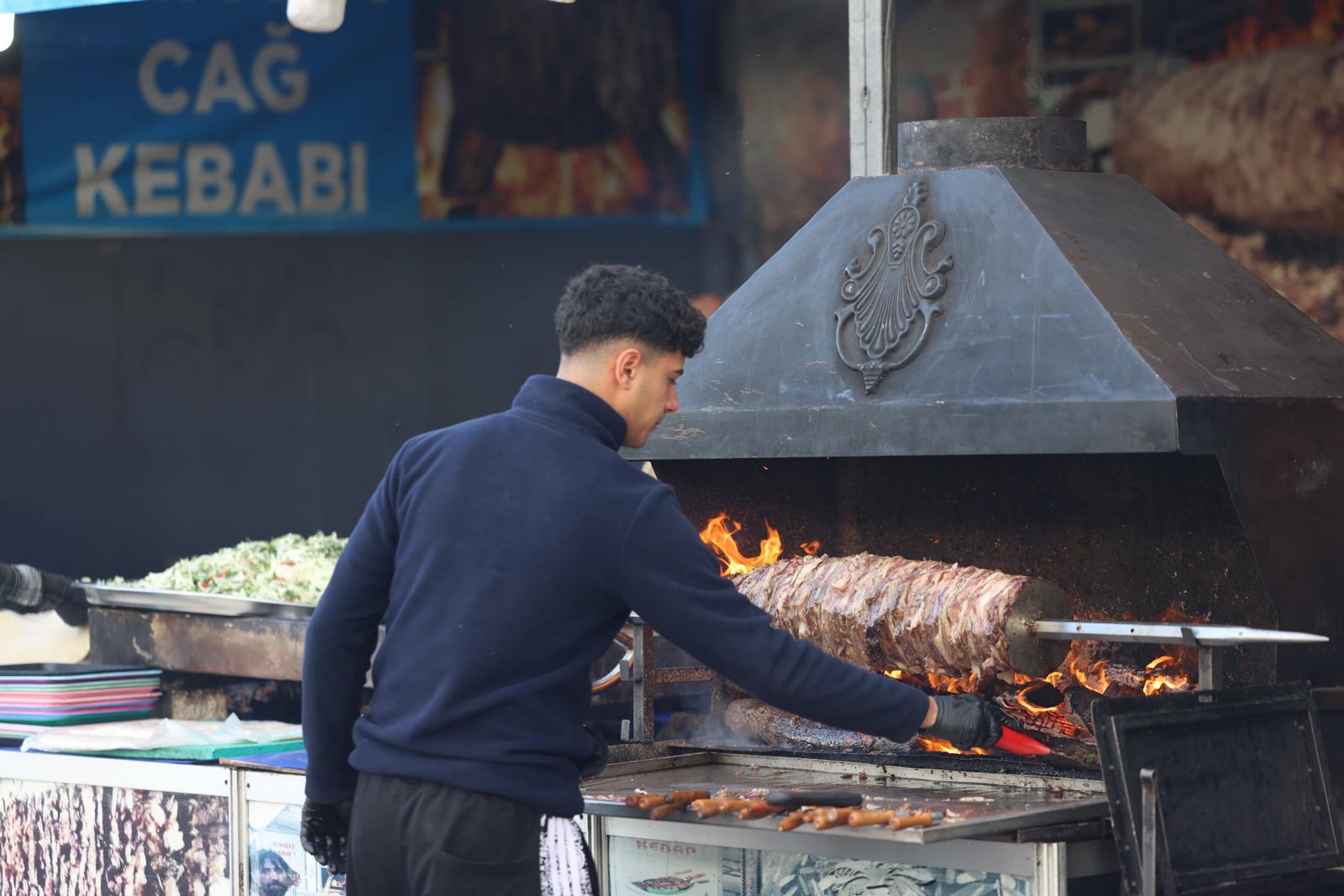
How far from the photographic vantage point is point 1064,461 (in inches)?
190

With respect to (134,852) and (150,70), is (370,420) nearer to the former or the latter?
(150,70)

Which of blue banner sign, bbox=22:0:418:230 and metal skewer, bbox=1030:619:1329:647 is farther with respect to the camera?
blue banner sign, bbox=22:0:418:230

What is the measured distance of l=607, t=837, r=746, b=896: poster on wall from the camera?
155 inches

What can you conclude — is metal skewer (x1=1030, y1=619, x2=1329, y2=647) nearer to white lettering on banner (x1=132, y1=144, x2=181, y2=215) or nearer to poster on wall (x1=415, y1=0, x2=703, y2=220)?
poster on wall (x1=415, y1=0, x2=703, y2=220)

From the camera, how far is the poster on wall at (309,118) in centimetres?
812

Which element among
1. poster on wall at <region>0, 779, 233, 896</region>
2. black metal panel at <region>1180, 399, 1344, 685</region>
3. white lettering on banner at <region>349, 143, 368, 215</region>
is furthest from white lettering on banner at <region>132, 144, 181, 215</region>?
black metal panel at <region>1180, 399, 1344, 685</region>

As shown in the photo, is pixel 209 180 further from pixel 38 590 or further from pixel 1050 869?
pixel 1050 869

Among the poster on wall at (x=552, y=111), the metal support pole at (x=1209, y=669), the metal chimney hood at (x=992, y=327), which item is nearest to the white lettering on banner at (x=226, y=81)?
the poster on wall at (x=552, y=111)

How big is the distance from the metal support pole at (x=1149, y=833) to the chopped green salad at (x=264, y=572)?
3.43 m

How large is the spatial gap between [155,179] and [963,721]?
585 centimetres

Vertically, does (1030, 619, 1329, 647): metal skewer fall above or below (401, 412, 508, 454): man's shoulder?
below

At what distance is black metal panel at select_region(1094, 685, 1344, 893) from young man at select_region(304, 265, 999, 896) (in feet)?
1.42

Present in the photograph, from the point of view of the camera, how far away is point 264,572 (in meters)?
6.63

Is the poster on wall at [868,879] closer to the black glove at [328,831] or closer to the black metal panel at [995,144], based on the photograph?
the black glove at [328,831]
